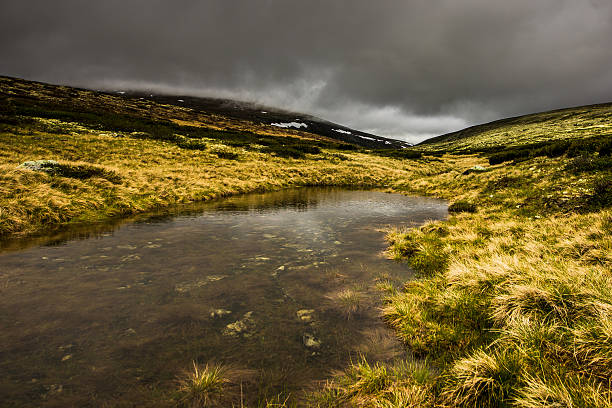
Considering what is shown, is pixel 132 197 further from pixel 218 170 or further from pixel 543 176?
pixel 543 176

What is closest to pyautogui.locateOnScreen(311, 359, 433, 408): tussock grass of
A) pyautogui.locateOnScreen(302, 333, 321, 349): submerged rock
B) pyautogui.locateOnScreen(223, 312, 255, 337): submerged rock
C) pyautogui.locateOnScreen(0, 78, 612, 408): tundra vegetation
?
pyautogui.locateOnScreen(0, 78, 612, 408): tundra vegetation

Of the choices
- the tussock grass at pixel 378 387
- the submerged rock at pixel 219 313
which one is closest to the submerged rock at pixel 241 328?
the submerged rock at pixel 219 313

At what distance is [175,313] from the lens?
529cm

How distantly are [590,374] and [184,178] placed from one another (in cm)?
2330

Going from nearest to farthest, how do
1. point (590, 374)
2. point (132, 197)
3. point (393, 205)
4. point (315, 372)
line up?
point (590, 374) < point (315, 372) < point (132, 197) < point (393, 205)

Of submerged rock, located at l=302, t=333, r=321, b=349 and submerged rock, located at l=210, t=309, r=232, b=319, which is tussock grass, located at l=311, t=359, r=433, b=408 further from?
submerged rock, located at l=210, t=309, r=232, b=319

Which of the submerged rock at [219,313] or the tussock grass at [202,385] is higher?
the submerged rock at [219,313]

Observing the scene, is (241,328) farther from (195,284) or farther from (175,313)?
(195,284)

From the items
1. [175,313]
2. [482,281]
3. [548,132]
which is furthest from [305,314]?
[548,132]

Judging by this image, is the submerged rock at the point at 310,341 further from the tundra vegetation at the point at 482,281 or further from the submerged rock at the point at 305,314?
the tundra vegetation at the point at 482,281

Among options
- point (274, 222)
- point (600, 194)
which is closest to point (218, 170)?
point (274, 222)

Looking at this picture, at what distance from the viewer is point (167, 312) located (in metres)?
5.31

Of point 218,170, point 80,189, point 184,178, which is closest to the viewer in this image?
point 80,189

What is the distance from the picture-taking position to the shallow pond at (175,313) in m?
3.76
